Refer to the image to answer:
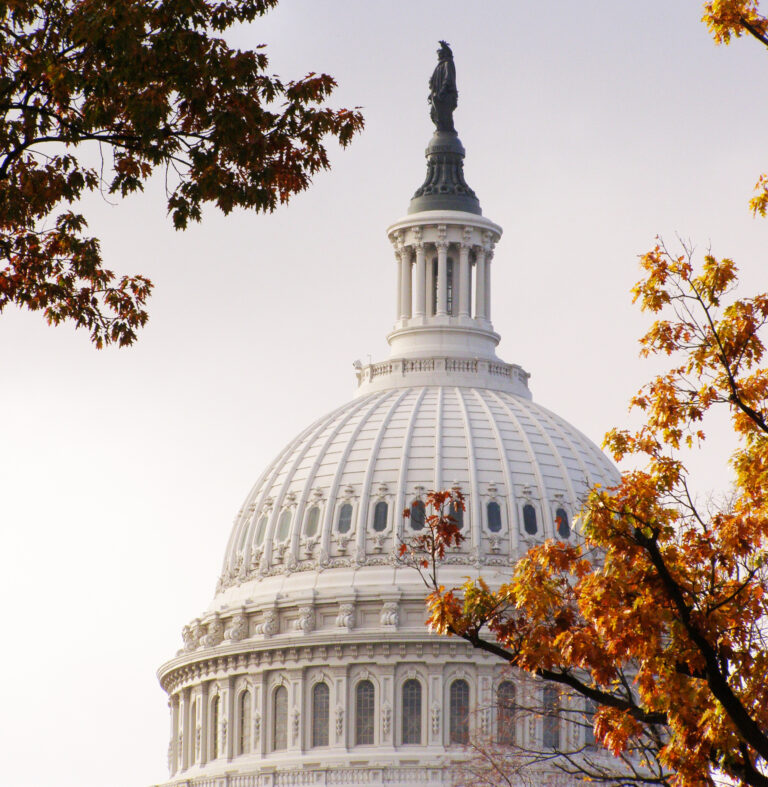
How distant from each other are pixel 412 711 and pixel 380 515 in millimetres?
11104

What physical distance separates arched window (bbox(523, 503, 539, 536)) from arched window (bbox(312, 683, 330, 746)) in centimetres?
1333

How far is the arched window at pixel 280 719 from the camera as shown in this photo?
A: 4719 inches

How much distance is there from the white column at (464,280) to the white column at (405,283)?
317cm

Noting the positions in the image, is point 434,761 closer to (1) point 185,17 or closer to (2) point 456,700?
(2) point 456,700

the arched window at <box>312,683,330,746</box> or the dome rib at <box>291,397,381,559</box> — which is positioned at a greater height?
the dome rib at <box>291,397,381,559</box>

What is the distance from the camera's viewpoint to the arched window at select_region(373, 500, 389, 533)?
12331 cm

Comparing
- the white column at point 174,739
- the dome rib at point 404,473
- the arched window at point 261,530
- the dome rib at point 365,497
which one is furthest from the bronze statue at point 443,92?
the white column at point 174,739

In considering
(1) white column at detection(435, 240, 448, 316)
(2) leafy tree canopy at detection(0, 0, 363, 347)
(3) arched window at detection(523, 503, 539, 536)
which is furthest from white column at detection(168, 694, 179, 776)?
(2) leafy tree canopy at detection(0, 0, 363, 347)

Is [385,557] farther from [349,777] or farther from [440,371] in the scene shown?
[440,371]

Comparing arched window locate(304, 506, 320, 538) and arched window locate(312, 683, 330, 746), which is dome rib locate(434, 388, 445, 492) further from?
arched window locate(312, 683, 330, 746)

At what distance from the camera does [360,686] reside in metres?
119

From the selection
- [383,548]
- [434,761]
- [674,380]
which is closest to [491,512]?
[383,548]

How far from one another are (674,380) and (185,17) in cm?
873

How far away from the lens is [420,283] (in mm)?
136500
